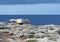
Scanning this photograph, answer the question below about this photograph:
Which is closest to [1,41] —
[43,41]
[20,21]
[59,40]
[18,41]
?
[18,41]

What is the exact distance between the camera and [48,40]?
38.1 feet

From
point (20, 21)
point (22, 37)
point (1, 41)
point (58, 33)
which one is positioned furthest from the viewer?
point (20, 21)

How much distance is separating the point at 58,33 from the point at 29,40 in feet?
10.9

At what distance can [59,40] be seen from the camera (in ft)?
39.3

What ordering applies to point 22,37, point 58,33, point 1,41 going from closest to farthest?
point 1,41, point 22,37, point 58,33

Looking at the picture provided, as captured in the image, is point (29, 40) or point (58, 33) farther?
point (58, 33)

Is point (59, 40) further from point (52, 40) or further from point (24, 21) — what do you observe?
point (24, 21)

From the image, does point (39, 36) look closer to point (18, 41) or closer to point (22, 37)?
point (22, 37)

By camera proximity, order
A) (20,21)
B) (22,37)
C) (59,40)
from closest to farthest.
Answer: (59,40)
(22,37)
(20,21)

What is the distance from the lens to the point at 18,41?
11562 millimetres

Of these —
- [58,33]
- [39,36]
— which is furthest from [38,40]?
[58,33]

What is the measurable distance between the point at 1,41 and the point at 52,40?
75.5 inches

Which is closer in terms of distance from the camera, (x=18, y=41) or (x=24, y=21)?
(x=18, y=41)

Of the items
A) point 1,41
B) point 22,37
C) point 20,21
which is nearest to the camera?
point 1,41
